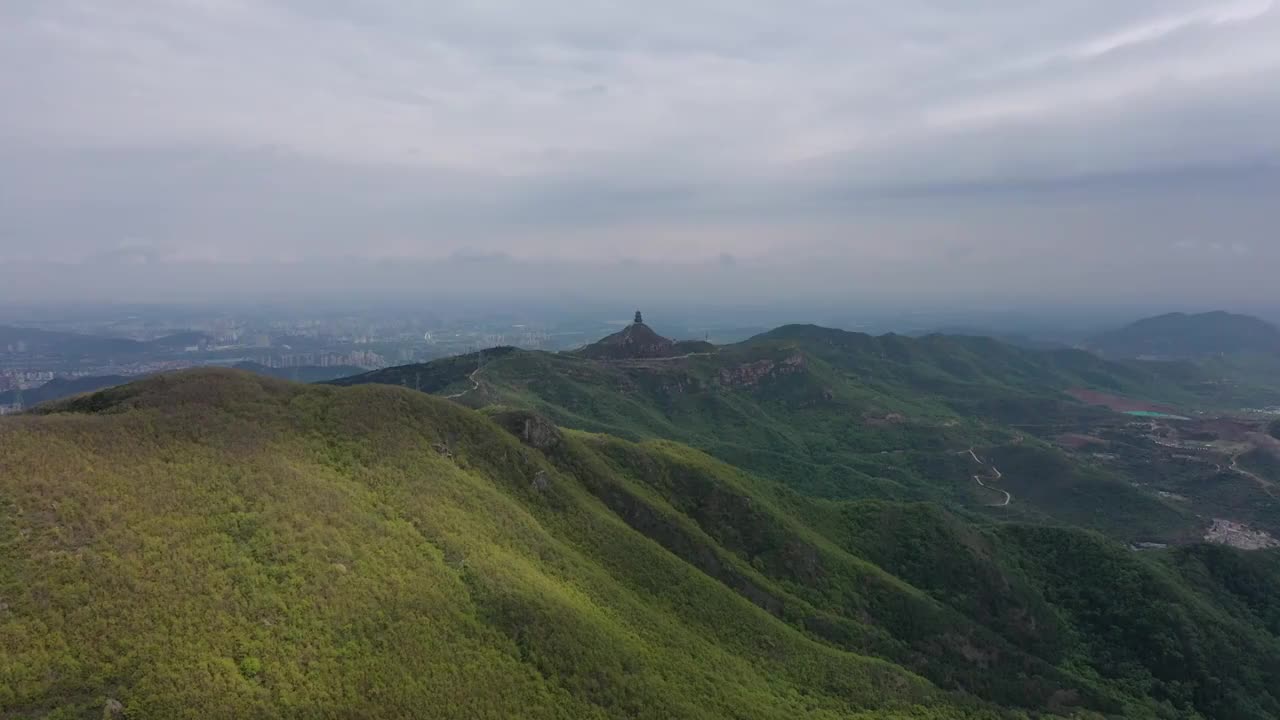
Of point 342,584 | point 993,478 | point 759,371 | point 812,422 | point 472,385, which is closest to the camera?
point 342,584

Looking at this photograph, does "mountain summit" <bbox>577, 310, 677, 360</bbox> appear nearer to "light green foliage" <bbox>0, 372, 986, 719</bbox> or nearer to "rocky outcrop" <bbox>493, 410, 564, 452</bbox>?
"rocky outcrop" <bbox>493, 410, 564, 452</bbox>

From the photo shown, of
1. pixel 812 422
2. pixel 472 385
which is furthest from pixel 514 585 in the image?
pixel 812 422

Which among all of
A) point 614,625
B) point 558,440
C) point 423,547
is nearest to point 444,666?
point 423,547

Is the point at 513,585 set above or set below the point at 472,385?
below

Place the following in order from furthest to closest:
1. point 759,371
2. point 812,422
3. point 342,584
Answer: point 759,371 → point 812,422 → point 342,584

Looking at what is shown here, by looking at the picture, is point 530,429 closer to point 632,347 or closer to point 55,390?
point 632,347

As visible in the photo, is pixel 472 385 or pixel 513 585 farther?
pixel 472 385

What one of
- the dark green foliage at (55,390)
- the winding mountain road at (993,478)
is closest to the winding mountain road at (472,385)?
the winding mountain road at (993,478)

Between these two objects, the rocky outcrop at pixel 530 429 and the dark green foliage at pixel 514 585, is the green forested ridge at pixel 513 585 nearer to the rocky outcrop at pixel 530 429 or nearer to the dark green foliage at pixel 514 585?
the dark green foliage at pixel 514 585
